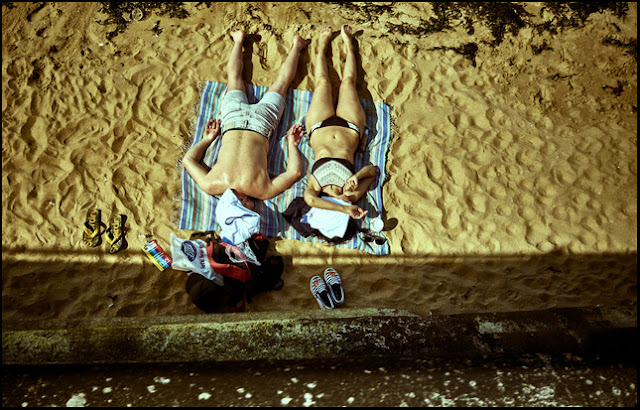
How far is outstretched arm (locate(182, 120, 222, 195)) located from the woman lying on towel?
120 cm

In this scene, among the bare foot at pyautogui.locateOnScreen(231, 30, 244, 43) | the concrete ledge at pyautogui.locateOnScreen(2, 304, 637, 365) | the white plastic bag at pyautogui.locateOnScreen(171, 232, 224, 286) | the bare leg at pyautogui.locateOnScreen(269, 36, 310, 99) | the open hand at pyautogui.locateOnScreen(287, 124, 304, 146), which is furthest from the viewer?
the bare foot at pyautogui.locateOnScreen(231, 30, 244, 43)

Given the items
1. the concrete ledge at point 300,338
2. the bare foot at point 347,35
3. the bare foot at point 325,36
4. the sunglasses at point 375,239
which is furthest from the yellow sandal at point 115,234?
the bare foot at point 347,35

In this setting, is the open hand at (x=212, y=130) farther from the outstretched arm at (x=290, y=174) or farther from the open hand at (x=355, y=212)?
the open hand at (x=355, y=212)

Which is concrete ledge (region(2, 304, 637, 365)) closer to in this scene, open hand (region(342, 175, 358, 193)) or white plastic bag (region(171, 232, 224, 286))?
white plastic bag (region(171, 232, 224, 286))

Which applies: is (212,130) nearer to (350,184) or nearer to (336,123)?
(336,123)

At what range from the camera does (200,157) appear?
14.5 ft

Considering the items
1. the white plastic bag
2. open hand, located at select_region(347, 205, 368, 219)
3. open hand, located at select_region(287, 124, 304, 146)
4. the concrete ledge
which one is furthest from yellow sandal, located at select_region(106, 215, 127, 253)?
open hand, located at select_region(347, 205, 368, 219)

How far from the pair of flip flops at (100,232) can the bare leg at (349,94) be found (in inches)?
117

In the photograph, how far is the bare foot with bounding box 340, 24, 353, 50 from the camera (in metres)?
4.98

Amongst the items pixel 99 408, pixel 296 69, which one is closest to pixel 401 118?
pixel 296 69

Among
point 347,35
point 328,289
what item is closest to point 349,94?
point 347,35

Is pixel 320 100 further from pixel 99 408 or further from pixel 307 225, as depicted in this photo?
pixel 99 408

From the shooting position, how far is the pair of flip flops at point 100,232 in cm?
398

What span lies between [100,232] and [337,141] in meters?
2.97
